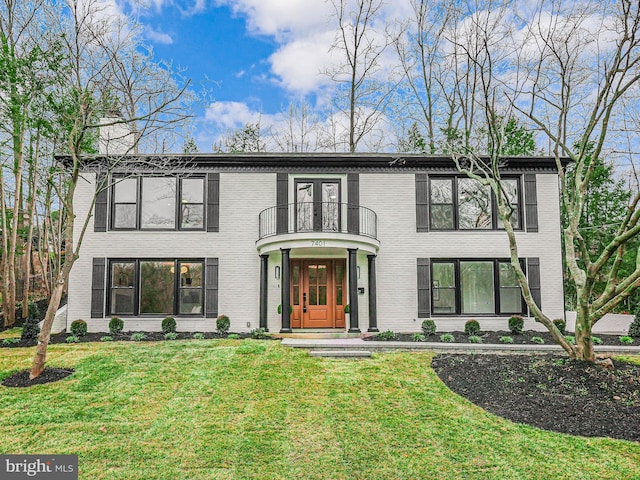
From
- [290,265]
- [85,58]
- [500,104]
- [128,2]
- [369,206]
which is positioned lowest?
[290,265]

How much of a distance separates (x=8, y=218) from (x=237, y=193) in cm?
936

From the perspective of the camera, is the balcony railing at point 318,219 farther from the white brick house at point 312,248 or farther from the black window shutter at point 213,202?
the black window shutter at point 213,202

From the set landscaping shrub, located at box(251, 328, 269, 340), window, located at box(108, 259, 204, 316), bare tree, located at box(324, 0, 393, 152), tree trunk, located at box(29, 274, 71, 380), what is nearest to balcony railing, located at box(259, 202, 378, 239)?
window, located at box(108, 259, 204, 316)

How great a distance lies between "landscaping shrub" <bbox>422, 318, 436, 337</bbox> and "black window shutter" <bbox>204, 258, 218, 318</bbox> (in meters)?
6.06

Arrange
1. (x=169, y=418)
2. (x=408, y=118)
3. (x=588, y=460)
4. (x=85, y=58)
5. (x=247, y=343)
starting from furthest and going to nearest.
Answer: (x=408, y=118), (x=247, y=343), (x=85, y=58), (x=169, y=418), (x=588, y=460)

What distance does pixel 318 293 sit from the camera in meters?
13.5

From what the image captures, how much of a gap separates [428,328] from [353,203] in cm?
429

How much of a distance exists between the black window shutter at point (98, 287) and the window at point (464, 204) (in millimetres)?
9978

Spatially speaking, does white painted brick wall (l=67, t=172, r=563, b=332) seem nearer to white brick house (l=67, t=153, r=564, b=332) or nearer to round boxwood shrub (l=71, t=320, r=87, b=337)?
white brick house (l=67, t=153, r=564, b=332)

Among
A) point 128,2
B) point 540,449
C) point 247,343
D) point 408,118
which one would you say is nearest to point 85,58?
point 128,2

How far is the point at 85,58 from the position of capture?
858 centimetres

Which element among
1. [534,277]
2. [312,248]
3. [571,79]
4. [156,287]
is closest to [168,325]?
[156,287]

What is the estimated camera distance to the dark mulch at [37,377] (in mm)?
7305

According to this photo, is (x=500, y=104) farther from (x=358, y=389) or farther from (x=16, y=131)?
(x=16, y=131)
